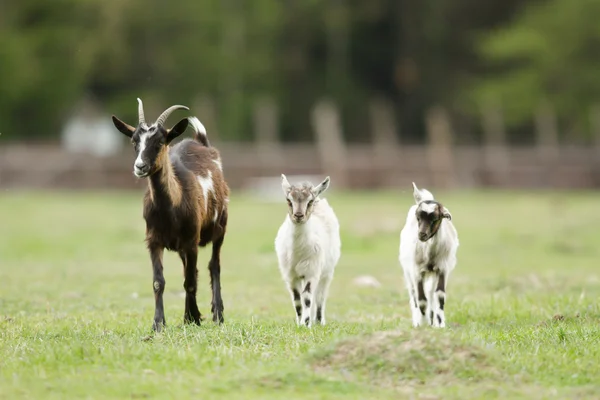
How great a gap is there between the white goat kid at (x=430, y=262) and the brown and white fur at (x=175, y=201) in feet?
6.40

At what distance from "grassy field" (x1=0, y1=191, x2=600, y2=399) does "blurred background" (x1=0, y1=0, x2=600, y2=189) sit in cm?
1713

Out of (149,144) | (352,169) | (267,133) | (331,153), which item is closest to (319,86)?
(267,133)

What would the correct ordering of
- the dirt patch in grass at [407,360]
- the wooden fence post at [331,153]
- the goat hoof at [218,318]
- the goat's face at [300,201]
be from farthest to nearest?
the wooden fence post at [331,153] → the goat hoof at [218,318] → the goat's face at [300,201] → the dirt patch in grass at [407,360]

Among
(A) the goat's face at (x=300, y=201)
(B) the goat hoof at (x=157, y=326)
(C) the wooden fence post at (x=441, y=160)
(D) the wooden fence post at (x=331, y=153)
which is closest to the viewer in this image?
(B) the goat hoof at (x=157, y=326)

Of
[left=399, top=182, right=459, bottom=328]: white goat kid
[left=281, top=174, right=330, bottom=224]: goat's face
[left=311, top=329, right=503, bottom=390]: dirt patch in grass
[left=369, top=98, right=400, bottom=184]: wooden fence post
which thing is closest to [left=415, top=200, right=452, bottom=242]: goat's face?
[left=399, top=182, right=459, bottom=328]: white goat kid

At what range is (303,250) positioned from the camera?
10898 millimetres

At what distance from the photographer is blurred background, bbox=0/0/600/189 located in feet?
137

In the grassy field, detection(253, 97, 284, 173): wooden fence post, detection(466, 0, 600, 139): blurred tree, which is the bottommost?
the grassy field

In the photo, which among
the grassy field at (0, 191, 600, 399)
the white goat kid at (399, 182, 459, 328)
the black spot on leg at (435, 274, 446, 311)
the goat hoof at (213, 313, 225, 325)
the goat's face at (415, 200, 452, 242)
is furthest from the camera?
the goat hoof at (213, 313, 225, 325)

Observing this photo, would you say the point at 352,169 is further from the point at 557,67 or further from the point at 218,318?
the point at 218,318

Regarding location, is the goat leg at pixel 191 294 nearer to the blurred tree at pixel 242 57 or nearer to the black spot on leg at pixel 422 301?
the black spot on leg at pixel 422 301

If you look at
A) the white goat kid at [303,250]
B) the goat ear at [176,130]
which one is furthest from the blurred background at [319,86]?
the goat ear at [176,130]

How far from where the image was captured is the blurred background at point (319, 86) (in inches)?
1639

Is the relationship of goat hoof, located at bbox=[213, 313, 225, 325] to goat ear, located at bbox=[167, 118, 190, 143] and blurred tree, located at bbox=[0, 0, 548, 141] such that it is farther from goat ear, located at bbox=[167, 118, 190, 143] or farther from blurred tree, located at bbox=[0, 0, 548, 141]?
blurred tree, located at bbox=[0, 0, 548, 141]
